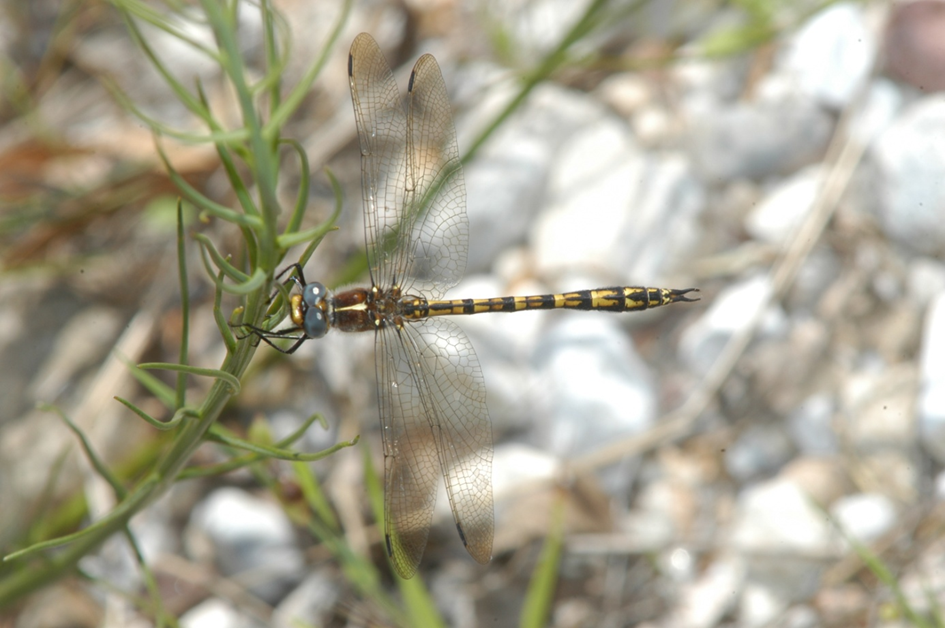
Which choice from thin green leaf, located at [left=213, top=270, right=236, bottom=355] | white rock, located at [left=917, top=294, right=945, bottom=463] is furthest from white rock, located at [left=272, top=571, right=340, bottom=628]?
white rock, located at [left=917, top=294, right=945, bottom=463]

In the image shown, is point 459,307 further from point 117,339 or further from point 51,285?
point 51,285

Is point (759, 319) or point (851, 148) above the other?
point (851, 148)

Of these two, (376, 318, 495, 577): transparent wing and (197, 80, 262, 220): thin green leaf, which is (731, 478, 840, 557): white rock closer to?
(376, 318, 495, 577): transparent wing

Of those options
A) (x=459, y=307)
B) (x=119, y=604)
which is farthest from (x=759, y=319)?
(x=119, y=604)

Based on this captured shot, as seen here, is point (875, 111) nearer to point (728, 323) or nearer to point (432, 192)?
point (728, 323)

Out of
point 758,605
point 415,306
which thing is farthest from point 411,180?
point 758,605

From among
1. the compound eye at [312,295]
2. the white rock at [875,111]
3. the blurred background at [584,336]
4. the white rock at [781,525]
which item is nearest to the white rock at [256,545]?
the blurred background at [584,336]
